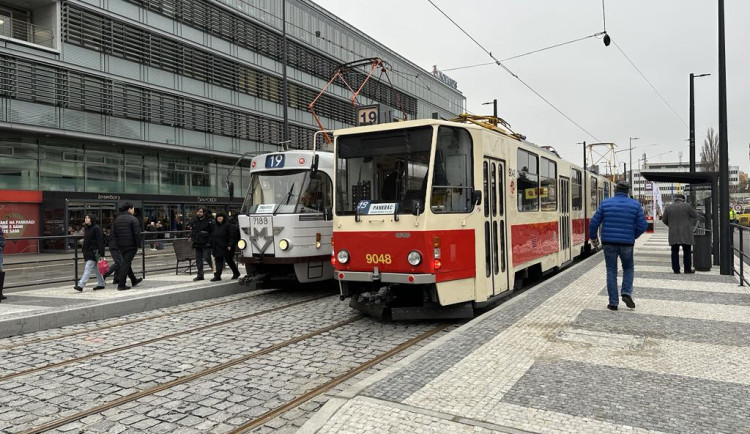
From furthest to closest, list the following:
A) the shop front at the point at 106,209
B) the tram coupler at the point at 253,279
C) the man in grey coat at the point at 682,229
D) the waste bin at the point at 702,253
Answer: the shop front at the point at 106,209
the waste bin at the point at 702,253
the man in grey coat at the point at 682,229
the tram coupler at the point at 253,279

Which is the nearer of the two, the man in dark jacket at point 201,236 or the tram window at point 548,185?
the tram window at point 548,185

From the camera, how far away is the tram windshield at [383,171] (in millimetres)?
7348

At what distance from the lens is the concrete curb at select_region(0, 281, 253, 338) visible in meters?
7.86

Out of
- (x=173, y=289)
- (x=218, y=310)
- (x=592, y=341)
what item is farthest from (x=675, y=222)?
(x=173, y=289)

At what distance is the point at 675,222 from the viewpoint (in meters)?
12.4

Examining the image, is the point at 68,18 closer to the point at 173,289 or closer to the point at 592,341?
the point at 173,289

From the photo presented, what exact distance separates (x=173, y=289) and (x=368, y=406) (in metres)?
7.95

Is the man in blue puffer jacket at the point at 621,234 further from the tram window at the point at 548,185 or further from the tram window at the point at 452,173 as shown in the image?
the tram window at the point at 548,185

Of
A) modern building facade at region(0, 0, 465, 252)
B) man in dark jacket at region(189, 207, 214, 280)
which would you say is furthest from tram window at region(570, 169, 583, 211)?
man in dark jacket at region(189, 207, 214, 280)

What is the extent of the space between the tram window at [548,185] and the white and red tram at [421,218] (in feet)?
8.83

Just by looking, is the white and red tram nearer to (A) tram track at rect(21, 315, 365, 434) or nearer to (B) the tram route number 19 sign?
(A) tram track at rect(21, 315, 365, 434)

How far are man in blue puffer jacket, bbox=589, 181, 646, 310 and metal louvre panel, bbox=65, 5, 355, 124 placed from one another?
2517 centimetres

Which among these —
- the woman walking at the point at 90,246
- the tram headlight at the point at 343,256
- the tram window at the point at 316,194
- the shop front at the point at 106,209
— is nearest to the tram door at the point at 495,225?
the tram headlight at the point at 343,256

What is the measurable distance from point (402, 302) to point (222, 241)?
5.66 metres
